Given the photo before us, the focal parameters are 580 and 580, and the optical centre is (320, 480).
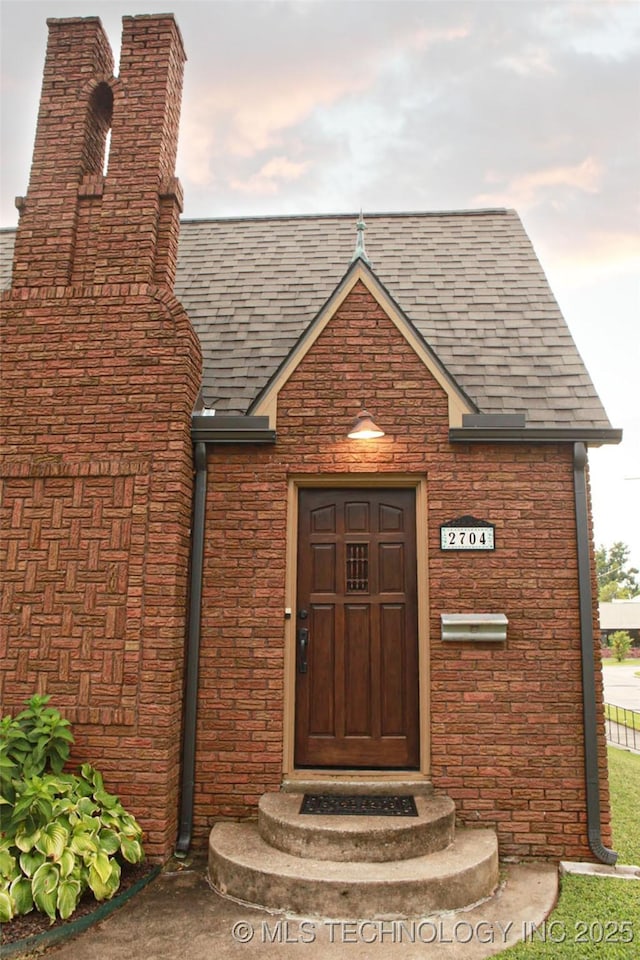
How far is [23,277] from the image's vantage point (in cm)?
514

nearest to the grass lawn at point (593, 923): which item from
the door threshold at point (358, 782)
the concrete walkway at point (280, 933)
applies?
the concrete walkway at point (280, 933)

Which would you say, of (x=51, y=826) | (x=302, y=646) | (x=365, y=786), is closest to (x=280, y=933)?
(x=365, y=786)

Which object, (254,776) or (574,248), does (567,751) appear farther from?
(574,248)

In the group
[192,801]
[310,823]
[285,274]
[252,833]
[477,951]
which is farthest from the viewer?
[285,274]

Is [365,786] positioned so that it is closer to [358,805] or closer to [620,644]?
[358,805]

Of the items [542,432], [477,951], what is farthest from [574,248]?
[477,951]

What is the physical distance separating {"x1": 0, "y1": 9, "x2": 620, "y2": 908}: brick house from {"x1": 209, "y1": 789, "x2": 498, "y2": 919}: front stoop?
488 millimetres

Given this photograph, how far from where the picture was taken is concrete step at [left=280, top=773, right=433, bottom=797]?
174 inches

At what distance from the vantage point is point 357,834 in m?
3.70

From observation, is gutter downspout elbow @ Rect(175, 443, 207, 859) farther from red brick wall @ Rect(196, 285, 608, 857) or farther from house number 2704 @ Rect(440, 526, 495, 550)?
house number 2704 @ Rect(440, 526, 495, 550)

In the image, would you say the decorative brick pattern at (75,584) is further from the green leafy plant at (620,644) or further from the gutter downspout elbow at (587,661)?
the green leafy plant at (620,644)

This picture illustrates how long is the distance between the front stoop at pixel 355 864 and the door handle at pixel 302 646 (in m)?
1.00

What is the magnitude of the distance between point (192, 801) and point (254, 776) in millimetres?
511

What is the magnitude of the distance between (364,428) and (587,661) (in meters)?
2.51
